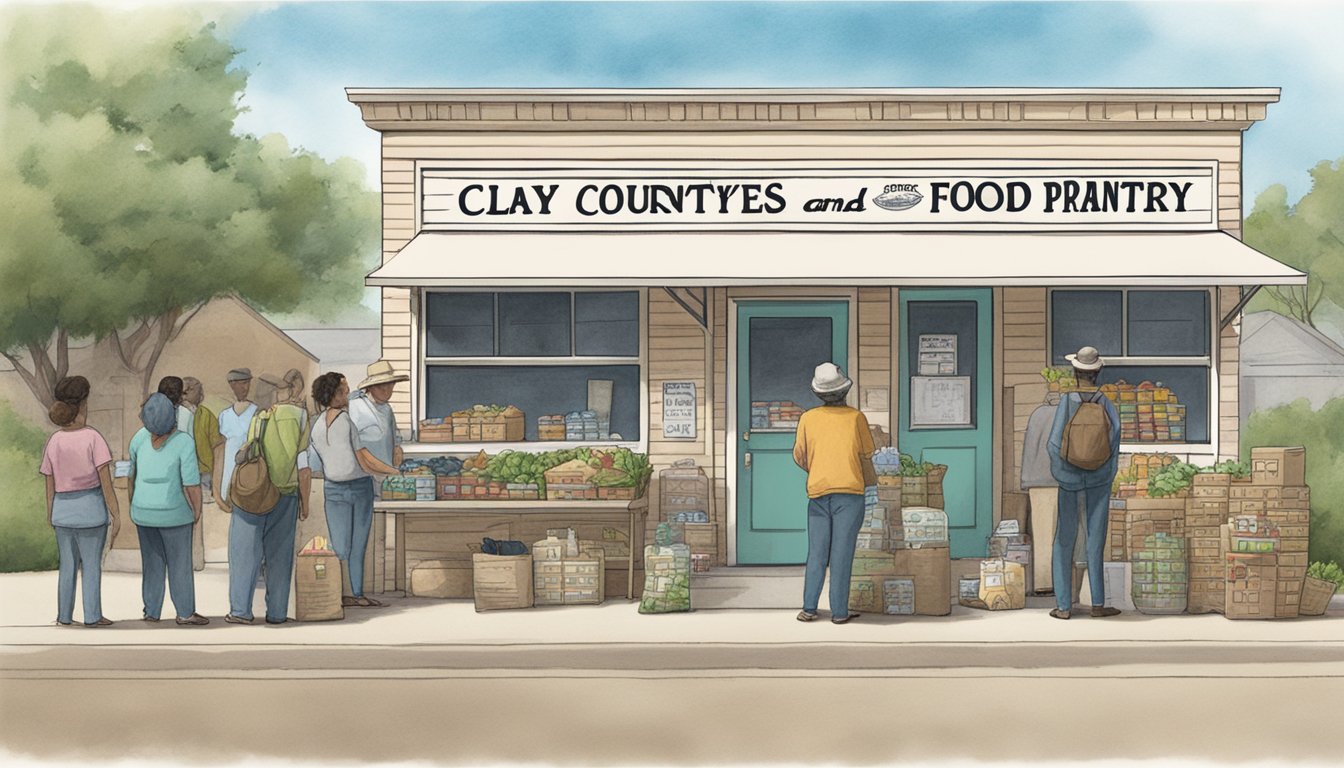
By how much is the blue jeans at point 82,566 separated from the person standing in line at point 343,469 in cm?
171

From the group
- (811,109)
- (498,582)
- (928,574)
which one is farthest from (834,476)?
(811,109)

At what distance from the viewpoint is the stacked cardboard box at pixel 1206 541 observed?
11930mm

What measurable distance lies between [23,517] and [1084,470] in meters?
11.8

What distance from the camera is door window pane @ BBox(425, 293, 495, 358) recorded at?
541 inches

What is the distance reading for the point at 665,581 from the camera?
1200cm

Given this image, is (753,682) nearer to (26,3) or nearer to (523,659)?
(523,659)

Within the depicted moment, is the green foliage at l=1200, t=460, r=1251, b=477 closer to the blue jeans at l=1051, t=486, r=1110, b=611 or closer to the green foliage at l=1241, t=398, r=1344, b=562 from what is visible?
the blue jeans at l=1051, t=486, r=1110, b=611

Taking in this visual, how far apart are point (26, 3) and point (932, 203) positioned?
50.6ft

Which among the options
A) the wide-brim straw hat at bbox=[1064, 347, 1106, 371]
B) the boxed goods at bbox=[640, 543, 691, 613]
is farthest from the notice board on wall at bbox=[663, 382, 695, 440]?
the wide-brim straw hat at bbox=[1064, 347, 1106, 371]

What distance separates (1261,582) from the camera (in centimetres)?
1162

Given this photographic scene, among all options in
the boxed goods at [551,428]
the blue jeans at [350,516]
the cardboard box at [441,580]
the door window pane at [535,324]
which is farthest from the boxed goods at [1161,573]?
the blue jeans at [350,516]

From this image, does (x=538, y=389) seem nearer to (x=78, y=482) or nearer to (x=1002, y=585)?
(x=78, y=482)

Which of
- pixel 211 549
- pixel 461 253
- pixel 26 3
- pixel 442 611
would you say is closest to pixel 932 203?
pixel 461 253

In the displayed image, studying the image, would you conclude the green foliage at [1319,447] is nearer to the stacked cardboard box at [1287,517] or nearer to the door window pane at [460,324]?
the stacked cardboard box at [1287,517]
